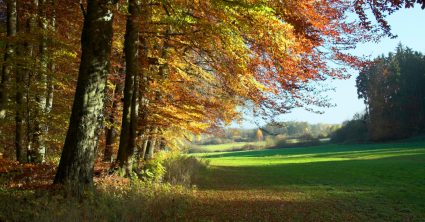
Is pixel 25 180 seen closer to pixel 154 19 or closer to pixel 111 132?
pixel 154 19

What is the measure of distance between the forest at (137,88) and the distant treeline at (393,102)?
54620 millimetres

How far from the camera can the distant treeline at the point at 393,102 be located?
6831 centimetres

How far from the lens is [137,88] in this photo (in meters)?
12.7

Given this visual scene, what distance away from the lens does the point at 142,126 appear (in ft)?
48.7

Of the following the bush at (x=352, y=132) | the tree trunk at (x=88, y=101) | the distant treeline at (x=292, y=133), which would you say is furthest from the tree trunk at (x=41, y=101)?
the distant treeline at (x=292, y=133)

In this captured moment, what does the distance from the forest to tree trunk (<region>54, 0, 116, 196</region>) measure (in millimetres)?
19

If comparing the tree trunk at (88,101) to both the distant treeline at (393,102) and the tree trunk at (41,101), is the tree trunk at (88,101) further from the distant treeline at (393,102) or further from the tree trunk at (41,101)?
the distant treeline at (393,102)

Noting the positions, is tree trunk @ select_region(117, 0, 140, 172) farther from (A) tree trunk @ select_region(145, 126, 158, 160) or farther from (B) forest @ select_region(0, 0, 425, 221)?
(A) tree trunk @ select_region(145, 126, 158, 160)

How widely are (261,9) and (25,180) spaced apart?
22.3ft

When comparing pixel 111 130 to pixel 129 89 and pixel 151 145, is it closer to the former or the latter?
pixel 151 145

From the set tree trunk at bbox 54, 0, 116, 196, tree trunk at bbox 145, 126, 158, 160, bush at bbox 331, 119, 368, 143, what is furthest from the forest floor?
bush at bbox 331, 119, 368, 143

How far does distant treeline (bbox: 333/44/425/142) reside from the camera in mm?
68312

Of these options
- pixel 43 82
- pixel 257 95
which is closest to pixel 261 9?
pixel 257 95

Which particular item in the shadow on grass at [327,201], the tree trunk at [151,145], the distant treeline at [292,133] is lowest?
the shadow on grass at [327,201]
